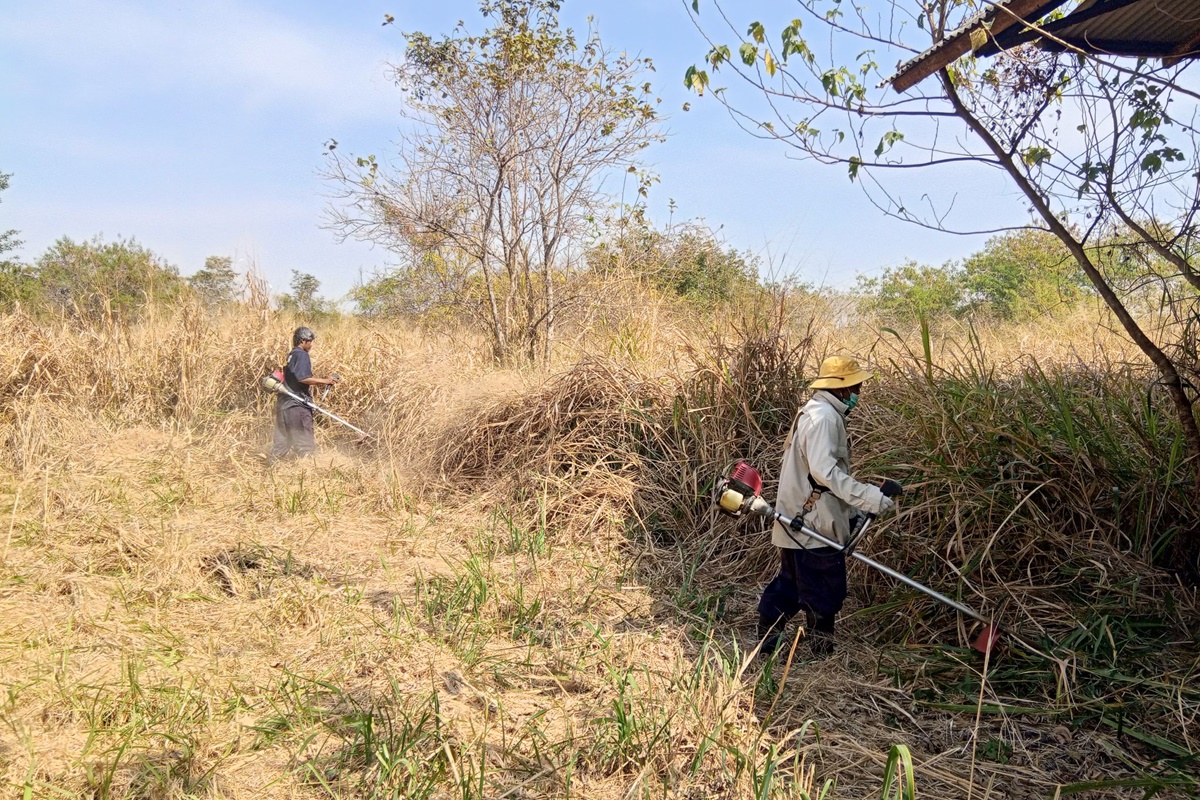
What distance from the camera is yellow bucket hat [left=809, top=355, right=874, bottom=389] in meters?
3.89

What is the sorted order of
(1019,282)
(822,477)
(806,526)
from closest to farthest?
(822,477)
(806,526)
(1019,282)

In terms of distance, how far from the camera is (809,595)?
12.9ft

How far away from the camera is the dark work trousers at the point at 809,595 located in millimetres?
3873

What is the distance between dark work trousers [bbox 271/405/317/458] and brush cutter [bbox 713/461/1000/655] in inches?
216

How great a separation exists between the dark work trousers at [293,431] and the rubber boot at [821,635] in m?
5.71

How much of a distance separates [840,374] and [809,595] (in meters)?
1.14

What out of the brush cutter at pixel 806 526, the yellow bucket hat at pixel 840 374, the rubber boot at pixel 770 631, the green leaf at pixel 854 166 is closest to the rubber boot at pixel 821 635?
the rubber boot at pixel 770 631

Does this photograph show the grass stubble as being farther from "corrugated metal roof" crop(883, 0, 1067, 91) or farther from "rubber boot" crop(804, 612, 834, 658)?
"corrugated metal roof" crop(883, 0, 1067, 91)

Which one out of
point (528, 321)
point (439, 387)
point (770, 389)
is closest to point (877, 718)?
point (770, 389)

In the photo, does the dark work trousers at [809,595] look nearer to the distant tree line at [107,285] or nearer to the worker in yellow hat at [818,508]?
the worker in yellow hat at [818,508]

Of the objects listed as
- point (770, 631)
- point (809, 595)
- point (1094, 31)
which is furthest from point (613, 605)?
point (1094, 31)

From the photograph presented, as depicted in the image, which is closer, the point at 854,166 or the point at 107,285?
the point at 854,166

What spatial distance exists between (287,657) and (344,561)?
136cm

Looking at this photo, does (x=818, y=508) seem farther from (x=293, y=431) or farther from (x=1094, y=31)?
(x=293, y=431)
